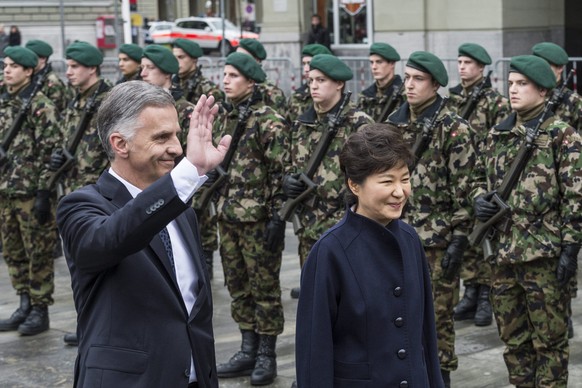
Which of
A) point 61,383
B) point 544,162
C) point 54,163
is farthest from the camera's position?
point 54,163

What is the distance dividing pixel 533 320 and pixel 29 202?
4.27 meters

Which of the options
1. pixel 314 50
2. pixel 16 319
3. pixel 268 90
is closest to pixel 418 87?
pixel 16 319

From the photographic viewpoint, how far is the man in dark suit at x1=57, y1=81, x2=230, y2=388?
3.42 meters

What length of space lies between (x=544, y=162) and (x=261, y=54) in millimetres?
6904

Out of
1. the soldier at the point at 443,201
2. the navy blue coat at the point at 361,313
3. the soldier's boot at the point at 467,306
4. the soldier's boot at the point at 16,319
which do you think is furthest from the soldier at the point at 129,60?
the navy blue coat at the point at 361,313

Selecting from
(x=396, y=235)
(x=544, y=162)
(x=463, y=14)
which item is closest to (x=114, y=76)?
(x=463, y=14)

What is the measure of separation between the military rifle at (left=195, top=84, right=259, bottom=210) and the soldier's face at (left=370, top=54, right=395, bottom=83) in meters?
2.83

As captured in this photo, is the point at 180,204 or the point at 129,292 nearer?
the point at 180,204

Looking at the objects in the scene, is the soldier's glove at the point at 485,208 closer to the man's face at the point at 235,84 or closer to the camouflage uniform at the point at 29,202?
the man's face at the point at 235,84

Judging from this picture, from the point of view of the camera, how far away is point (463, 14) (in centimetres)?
1984

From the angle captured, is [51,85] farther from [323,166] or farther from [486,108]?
[323,166]

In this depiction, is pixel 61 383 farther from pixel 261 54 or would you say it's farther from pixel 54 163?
pixel 261 54

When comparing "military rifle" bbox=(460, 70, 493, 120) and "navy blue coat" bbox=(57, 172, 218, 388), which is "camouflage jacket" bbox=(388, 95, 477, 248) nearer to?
"military rifle" bbox=(460, 70, 493, 120)

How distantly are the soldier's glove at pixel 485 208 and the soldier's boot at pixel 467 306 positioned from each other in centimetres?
254
